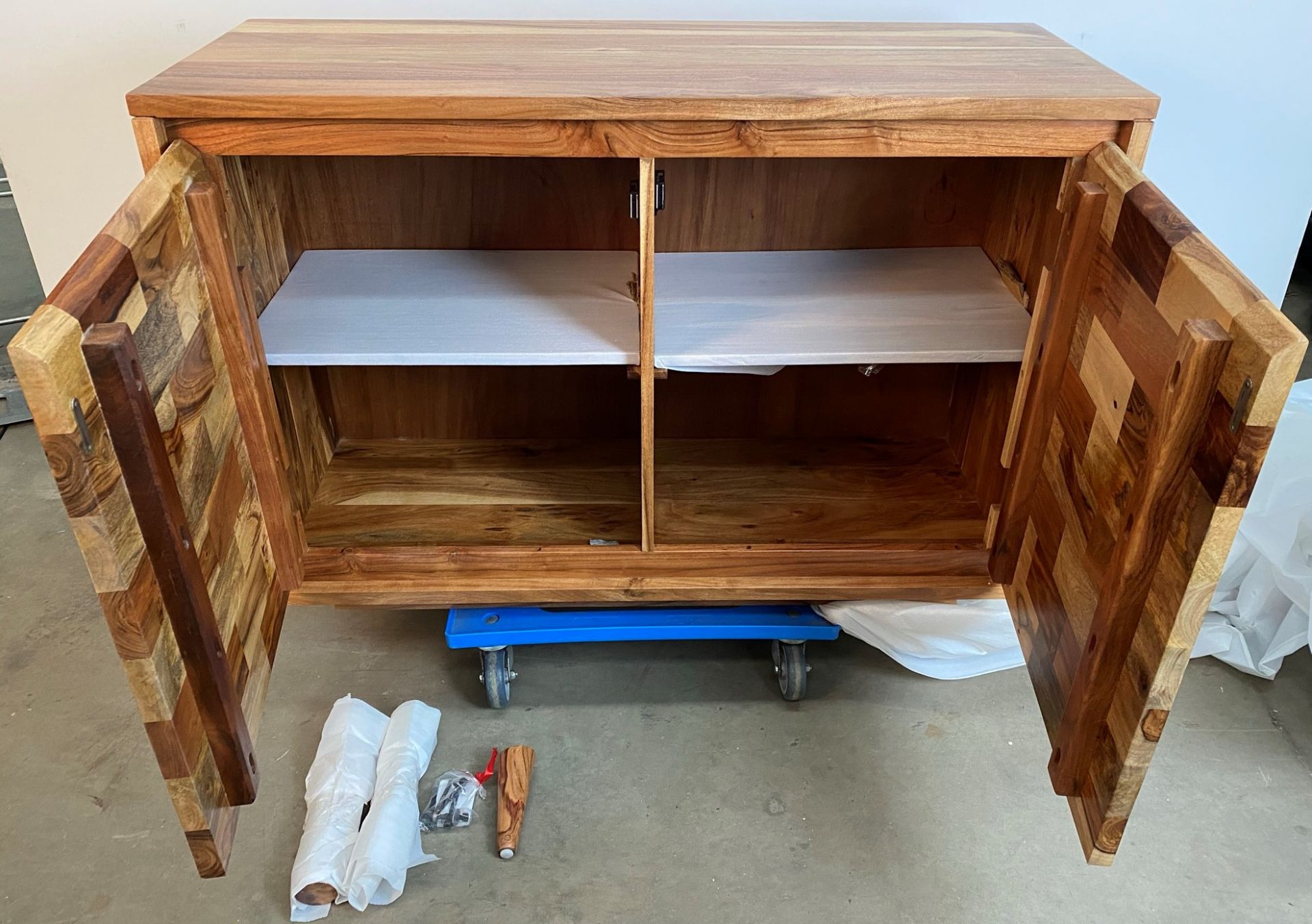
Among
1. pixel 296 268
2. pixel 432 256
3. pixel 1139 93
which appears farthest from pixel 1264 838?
pixel 296 268

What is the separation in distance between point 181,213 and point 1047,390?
0.88 m

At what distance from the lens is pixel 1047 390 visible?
42.3 inches

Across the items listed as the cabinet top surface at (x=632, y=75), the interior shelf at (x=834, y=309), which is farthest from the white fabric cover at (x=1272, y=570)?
the cabinet top surface at (x=632, y=75)

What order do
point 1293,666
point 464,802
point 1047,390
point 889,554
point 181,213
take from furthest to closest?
point 1293,666 < point 464,802 < point 889,554 < point 1047,390 < point 181,213

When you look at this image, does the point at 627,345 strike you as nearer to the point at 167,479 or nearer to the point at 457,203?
the point at 457,203

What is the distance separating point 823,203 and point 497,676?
831mm

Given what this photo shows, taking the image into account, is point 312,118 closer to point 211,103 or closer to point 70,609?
point 211,103

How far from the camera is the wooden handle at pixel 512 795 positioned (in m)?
1.32

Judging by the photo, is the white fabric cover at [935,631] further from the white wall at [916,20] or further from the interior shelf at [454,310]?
the white wall at [916,20]

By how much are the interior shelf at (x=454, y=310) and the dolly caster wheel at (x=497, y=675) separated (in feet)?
1.58

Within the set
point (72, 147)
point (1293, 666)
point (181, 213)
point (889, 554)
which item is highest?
point (181, 213)

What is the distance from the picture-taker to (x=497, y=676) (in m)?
1.49

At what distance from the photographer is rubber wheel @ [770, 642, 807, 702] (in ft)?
4.91

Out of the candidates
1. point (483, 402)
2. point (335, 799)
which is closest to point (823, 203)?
point (483, 402)
